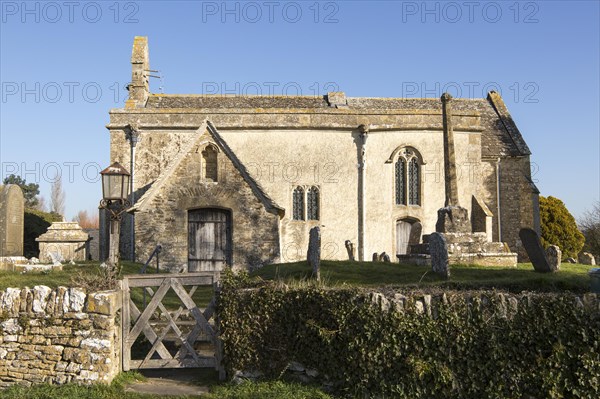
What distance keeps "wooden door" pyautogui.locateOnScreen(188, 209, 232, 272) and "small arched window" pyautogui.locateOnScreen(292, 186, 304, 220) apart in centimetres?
537

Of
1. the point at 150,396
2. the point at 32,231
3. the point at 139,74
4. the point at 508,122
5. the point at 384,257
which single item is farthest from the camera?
the point at 508,122

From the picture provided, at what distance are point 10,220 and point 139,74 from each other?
13003 millimetres

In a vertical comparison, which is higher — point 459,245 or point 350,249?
point 459,245

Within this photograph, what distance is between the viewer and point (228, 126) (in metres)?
24.8

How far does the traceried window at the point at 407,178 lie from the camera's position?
81.6 ft

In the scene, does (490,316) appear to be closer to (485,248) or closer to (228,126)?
(485,248)

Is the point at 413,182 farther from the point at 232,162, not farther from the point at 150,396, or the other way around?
the point at 150,396

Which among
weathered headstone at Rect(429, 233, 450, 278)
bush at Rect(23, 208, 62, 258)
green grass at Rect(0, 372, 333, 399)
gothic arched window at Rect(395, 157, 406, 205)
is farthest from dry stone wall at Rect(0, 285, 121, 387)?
bush at Rect(23, 208, 62, 258)

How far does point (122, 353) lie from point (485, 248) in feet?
41.0

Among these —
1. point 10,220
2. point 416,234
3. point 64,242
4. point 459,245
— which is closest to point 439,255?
point 459,245

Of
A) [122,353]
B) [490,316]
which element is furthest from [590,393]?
[122,353]

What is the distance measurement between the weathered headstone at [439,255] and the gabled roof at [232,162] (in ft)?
21.1

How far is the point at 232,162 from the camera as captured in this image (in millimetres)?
19656

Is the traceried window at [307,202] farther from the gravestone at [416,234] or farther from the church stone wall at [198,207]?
the church stone wall at [198,207]
